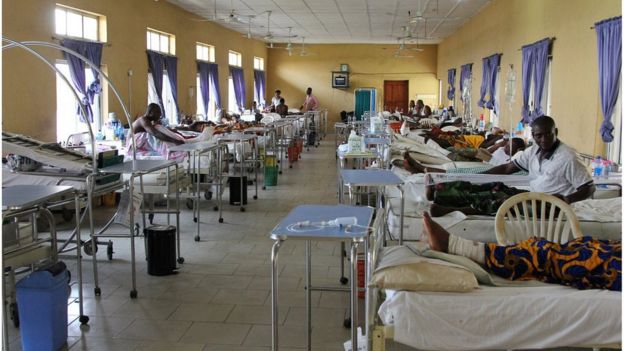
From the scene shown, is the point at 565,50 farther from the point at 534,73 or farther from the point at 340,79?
the point at 340,79

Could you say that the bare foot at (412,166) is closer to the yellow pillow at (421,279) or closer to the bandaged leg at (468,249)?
the bandaged leg at (468,249)

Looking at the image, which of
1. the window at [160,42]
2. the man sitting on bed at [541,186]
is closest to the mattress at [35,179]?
the man sitting on bed at [541,186]

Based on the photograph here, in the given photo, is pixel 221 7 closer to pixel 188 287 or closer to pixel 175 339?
pixel 188 287

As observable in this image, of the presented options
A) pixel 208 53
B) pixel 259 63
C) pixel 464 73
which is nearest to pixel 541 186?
pixel 464 73

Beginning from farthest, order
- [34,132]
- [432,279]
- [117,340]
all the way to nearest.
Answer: [34,132]
[117,340]
[432,279]

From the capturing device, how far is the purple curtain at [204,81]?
48.4ft

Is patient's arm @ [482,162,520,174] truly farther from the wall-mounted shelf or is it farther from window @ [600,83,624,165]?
the wall-mounted shelf

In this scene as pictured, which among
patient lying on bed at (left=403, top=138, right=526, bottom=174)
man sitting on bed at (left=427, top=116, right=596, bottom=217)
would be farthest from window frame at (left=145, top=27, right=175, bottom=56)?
man sitting on bed at (left=427, top=116, right=596, bottom=217)

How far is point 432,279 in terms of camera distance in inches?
101

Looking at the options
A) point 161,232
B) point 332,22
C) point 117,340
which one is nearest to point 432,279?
point 117,340

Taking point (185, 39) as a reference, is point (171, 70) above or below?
below

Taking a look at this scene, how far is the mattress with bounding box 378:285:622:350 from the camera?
2.44 meters

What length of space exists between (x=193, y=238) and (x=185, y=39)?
29.2 feet

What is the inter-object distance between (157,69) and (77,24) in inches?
105
